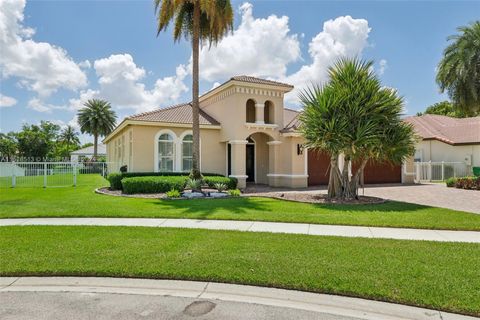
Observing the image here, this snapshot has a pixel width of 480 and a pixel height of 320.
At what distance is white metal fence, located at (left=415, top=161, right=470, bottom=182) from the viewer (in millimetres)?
28266

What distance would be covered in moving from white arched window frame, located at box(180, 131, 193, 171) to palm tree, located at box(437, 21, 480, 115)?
16.2 m

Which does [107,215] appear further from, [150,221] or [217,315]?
[217,315]

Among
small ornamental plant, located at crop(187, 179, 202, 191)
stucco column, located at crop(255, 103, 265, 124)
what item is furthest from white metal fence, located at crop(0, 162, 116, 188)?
stucco column, located at crop(255, 103, 265, 124)

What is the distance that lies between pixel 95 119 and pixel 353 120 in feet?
160

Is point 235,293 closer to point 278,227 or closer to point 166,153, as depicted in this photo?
point 278,227

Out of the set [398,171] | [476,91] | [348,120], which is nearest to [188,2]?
→ [348,120]

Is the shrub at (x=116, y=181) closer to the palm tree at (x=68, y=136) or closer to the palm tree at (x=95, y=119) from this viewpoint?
the palm tree at (x=95, y=119)

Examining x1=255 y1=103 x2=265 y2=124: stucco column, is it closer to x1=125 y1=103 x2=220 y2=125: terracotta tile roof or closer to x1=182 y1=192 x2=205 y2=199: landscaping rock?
x1=125 y1=103 x2=220 y2=125: terracotta tile roof

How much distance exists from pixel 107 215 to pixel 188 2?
11604 millimetres

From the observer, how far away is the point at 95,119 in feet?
178

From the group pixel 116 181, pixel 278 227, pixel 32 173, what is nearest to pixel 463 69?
pixel 278 227

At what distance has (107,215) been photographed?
10.6 metres

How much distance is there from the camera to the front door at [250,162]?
23797 mm

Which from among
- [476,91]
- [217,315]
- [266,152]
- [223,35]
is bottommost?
[217,315]
